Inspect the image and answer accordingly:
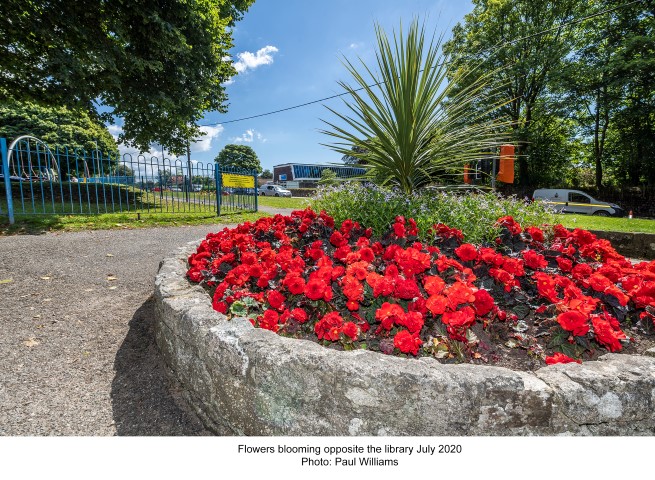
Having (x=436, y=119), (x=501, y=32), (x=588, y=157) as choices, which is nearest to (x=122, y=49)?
(x=436, y=119)

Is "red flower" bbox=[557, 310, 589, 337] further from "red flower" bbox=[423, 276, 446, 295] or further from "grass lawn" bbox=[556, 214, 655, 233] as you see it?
"grass lawn" bbox=[556, 214, 655, 233]

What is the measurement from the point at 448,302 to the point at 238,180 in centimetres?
1059

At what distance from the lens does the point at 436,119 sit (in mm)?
3354

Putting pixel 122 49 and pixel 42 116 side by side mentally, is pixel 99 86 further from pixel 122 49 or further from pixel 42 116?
pixel 42 116

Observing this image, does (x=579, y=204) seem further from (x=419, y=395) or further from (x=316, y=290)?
(x=419, y=395)

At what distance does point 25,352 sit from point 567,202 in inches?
903

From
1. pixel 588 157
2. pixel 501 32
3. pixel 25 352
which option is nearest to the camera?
pixel 25 352

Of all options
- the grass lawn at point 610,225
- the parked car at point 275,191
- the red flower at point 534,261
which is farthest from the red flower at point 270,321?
the parked car at point 275,191

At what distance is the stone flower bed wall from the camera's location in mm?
1222

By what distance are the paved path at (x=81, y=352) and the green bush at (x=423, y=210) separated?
6.70 ft

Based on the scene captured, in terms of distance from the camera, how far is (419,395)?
122 cm

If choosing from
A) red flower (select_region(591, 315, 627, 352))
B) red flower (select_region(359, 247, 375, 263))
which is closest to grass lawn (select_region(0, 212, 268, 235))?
red flower (select_region(359, 247, 375, 263))

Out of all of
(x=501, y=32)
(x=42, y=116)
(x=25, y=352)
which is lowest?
(x=25, y=352)

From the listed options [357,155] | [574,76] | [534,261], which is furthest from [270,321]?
[574,76]
